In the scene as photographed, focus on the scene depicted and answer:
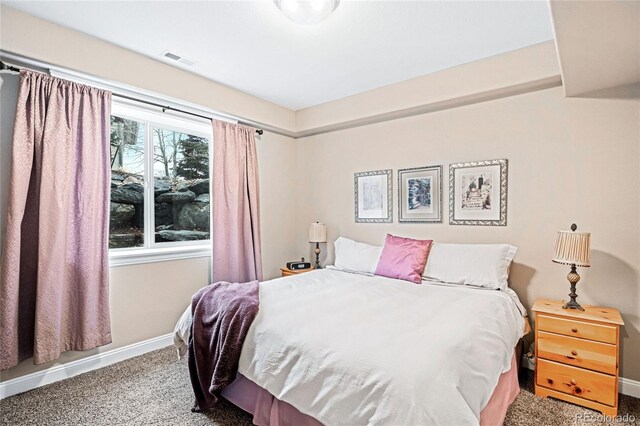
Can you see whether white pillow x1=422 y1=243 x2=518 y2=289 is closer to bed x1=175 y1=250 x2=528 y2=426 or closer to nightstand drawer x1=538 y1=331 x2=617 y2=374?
bed x1=175 y1=250 x2=528 y2=426

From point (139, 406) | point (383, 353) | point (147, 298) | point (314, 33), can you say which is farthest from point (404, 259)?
point (147, 298)

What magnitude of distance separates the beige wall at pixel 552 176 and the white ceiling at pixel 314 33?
55 centimetres

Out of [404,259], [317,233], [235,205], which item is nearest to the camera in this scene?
[404,259]

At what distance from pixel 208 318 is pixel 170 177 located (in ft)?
5.92

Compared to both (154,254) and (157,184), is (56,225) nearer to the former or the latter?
(154,254)

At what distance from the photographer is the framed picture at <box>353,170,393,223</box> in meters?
3.55

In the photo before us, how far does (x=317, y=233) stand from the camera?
3863mm

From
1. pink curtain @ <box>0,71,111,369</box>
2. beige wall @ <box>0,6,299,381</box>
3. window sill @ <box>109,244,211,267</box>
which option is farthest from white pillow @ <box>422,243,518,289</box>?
pink curtain @ <box>0,71,111,369</box>

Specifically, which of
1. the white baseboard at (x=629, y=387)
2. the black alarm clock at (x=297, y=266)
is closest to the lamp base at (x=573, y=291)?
the white baseboard at (x=629, y=387)

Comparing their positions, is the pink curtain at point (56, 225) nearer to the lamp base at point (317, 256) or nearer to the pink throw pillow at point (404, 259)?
the lamp base at point (317, 256)

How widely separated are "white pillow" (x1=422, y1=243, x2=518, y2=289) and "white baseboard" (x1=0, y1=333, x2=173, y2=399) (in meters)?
2.55

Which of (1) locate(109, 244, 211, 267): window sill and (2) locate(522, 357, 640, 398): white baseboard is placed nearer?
(2) locate(522, 357, 640, 398): white baseboard

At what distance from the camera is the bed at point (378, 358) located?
122cm

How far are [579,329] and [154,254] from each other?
11.0 ft
